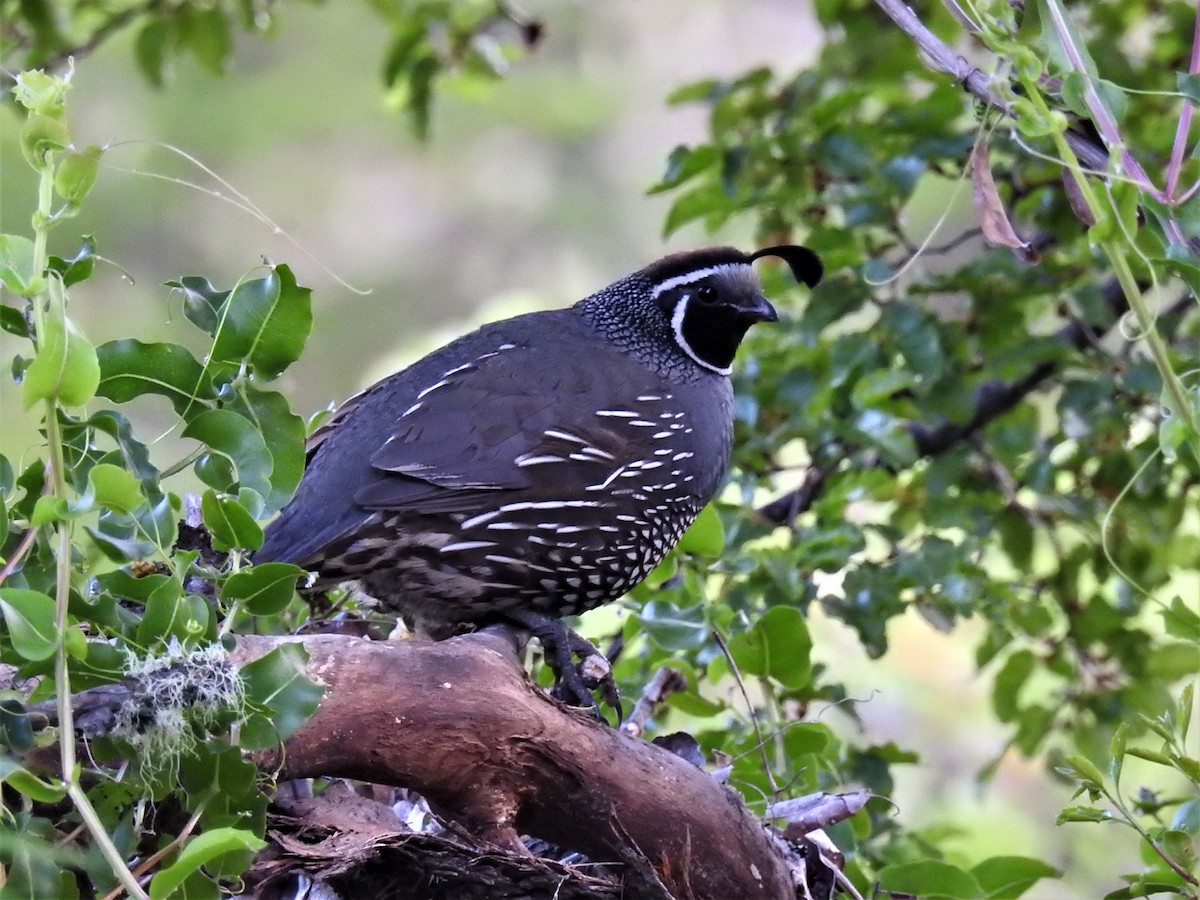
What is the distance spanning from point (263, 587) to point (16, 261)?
406 millimetres

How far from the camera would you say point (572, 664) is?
261cm

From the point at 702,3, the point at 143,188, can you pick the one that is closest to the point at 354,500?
the point at 143,188

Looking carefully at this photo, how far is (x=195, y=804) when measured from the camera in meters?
1.52

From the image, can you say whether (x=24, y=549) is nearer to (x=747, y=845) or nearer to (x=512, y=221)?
(x=747, y=845)

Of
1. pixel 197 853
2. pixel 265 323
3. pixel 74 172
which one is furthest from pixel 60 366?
pixel 197 853

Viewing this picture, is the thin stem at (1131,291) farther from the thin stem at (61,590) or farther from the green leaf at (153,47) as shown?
the green leaf at (153,47)

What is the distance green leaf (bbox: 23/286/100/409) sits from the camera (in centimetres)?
133

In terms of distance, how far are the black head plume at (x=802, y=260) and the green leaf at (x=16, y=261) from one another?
2.00 m

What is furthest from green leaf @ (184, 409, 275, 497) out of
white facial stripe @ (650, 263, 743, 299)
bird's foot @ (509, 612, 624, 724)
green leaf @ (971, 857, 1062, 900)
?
white facial stripe @ (650, 263, 743, 299)

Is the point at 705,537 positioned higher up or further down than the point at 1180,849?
higher up

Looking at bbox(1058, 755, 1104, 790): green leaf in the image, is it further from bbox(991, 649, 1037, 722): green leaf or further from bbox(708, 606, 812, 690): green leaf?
bbox(991, 649, 1037, 722): green leaf

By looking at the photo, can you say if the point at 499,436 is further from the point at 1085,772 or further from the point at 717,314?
the point at 1085,772

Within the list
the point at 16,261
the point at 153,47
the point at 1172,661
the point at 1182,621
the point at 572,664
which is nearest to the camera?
the point at 16,261

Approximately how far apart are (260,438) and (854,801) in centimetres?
109
